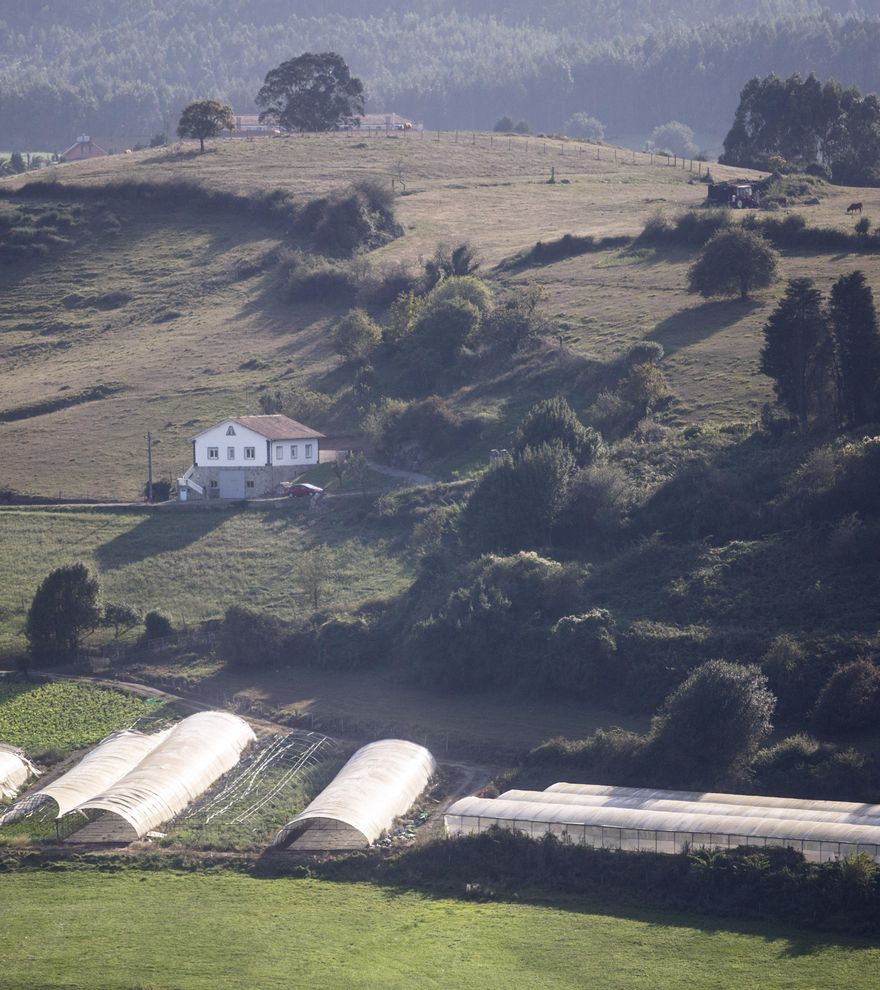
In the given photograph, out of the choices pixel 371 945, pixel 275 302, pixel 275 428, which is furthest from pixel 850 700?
pixel 275 302

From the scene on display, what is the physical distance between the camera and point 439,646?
5688 cm

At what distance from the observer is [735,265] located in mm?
86688

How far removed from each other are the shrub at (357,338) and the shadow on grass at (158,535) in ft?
66.3

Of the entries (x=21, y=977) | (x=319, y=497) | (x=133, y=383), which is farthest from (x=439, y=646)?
(x=133, y=383)

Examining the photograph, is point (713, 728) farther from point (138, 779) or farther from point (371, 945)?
point (138, 779)

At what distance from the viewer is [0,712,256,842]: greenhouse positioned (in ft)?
144

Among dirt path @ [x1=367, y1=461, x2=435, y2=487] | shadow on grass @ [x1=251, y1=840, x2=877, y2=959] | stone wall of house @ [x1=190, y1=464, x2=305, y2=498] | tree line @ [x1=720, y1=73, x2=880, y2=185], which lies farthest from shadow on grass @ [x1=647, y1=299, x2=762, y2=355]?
shadow on grass @ [x1=251, y1=840, x2=877, y2=959]

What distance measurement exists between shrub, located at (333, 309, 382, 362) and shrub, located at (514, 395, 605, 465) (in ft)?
79.2

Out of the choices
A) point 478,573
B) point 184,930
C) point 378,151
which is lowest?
point 184,930

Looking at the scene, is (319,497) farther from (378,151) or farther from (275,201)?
(378,151)

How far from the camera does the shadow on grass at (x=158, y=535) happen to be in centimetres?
7112

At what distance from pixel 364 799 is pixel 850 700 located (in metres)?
15.8

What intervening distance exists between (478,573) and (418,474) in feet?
56.5

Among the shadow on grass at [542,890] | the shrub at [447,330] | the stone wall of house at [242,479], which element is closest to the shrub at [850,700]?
the shadow on grass at [542,890]
